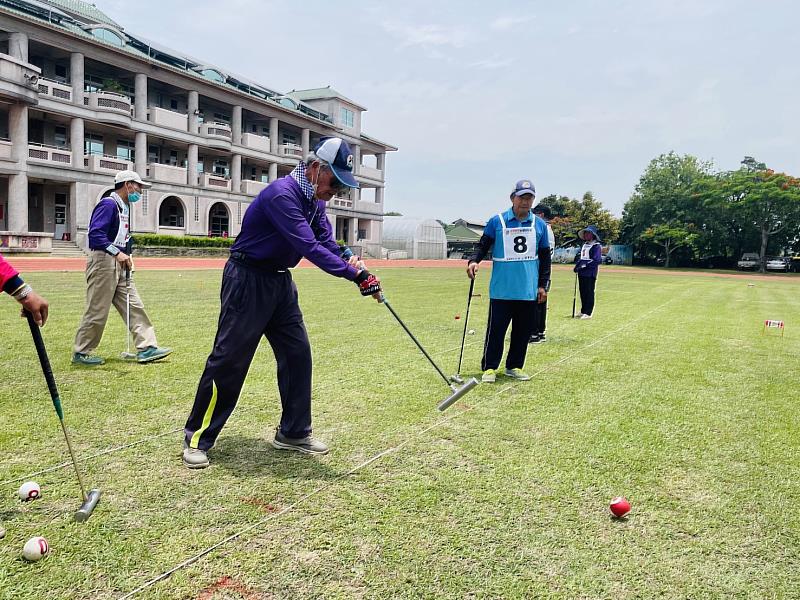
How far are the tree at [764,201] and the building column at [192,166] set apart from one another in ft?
167

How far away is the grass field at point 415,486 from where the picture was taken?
9.48ft

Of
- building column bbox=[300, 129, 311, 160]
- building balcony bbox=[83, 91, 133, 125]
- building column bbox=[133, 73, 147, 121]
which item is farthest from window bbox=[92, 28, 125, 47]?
building column bbox=[300, 129, 311, 160]

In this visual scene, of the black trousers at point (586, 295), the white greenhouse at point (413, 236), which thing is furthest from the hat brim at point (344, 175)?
the white greenhouse at point (413, 236)

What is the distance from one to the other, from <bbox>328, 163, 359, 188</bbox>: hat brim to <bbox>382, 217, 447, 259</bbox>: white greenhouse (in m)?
61.2

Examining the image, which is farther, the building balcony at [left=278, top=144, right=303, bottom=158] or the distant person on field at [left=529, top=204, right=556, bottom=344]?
the building balcony at [left=278, top=144, right=303, bottom=158]

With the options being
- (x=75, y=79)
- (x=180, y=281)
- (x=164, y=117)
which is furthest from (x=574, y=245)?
(x=180, y=281)

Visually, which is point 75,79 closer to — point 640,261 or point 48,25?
point 48,25

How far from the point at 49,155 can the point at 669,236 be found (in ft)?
189

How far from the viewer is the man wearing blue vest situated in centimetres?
→ 716

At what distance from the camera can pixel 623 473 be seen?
4266 millimetres

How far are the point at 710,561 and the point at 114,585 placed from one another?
3.00 m

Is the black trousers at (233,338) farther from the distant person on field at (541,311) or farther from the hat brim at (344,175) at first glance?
the distant person on field at (541,311)

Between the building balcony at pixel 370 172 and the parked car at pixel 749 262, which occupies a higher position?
the building balcony at pixel 370 172

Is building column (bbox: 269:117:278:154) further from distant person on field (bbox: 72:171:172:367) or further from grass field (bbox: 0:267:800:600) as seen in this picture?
distant person on field (bbox: 72:171:172:367)
